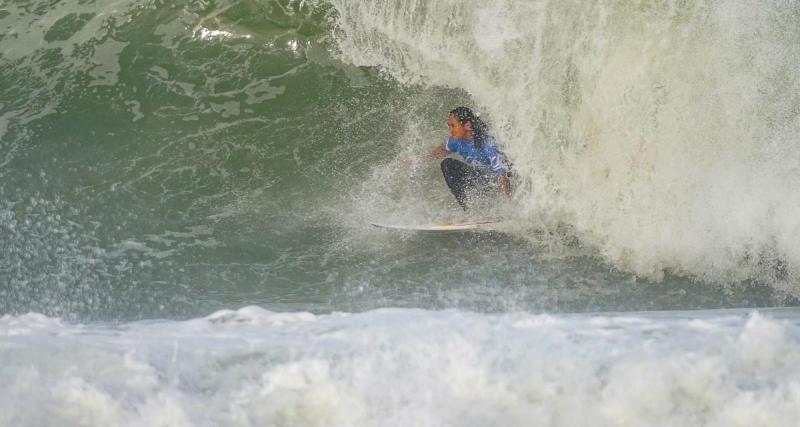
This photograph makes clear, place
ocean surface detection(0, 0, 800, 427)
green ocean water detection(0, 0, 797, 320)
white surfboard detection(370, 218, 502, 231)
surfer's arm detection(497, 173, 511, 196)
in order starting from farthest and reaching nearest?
surfer's arm detection(497, 173, 511, 196)
white surfboard detection(370, 218, 502, 231)
green ocean water detection(0, 0, 797, 320)
ocean surface detection(0, 0, 800, 427)

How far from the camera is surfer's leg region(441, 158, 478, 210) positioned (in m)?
7.22

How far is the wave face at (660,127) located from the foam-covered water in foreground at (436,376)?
1.57 metres

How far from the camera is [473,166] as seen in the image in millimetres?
7234

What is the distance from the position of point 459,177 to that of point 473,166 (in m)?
0.16

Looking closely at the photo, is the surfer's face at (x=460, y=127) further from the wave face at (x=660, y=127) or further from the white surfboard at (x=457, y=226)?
the white surfboard at (x=457, y=226)

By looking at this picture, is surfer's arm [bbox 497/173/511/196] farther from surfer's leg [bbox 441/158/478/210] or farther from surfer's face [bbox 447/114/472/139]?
surfer's face [bbox 447/114/472/139]

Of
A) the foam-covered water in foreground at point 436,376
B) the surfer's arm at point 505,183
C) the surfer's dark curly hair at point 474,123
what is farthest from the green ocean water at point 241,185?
the foam-covered water in foreground at point 436,376

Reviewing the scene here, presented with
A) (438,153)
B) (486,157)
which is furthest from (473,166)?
(438,153)

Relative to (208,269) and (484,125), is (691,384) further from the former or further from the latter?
(208,269)

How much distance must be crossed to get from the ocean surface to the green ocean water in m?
0.03

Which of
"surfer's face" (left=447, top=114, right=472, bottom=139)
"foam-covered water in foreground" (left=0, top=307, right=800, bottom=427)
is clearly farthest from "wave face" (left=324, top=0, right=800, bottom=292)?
"foam-covered water in foreground" (left=0, top=307, right=800, bottom=427)

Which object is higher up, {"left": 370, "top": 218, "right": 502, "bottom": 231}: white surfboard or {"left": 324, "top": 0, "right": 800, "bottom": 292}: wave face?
{"left": 324, "top": 0, "right": 800, "bottom": 292}: wave face

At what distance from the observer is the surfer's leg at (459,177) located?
7.22 meters

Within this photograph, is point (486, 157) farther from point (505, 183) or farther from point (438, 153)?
point (438, 153)
